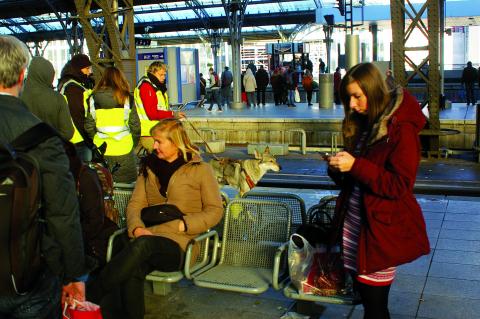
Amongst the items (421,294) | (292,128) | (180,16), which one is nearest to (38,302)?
(421,294)

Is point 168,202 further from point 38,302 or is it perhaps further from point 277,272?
point 38,302

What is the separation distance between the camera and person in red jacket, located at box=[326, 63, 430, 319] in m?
3.05

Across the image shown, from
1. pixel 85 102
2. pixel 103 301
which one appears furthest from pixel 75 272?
pixel 85 102

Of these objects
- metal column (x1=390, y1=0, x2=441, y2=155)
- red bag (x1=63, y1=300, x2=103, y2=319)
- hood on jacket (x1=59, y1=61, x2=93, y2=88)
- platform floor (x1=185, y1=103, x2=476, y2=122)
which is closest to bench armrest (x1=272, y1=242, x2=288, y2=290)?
red bag (x1=63, y1=300, x2=103, y2=319)

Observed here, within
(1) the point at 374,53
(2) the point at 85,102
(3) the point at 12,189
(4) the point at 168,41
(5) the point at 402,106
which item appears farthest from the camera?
(4) the point at 168,41

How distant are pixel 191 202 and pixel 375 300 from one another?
1656 millimetres

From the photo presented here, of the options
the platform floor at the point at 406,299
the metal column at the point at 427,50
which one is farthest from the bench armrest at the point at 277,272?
the metal column at the point at 427,50

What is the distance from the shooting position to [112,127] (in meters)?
6.41

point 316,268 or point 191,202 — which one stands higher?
point 191,202

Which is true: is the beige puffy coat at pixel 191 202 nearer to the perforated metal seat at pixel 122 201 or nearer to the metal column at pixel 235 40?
the perforated metal seat at pixel 122 201

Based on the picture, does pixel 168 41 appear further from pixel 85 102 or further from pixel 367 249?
pixel 367 249

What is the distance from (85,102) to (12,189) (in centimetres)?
420

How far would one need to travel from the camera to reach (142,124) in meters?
7.41

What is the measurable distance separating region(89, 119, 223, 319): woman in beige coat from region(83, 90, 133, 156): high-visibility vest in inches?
74.1
